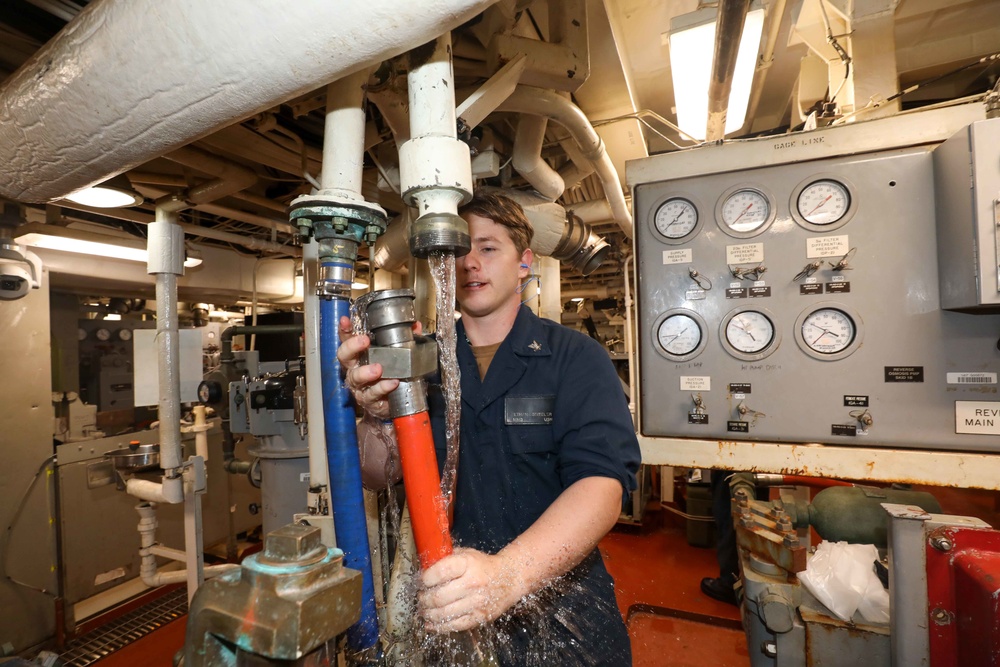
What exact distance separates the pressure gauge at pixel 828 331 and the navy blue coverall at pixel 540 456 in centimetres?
66

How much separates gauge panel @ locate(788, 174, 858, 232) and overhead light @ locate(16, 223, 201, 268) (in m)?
2.76

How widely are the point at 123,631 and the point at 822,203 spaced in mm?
4046

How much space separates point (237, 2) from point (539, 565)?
0.90 meters

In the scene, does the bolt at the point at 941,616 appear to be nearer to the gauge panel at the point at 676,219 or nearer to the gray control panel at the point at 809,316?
the gray control panel at the point at 809,316

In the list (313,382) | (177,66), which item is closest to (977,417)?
(313,382)

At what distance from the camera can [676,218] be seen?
1.42m

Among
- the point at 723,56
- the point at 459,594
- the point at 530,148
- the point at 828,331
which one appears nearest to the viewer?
the point at 459,594

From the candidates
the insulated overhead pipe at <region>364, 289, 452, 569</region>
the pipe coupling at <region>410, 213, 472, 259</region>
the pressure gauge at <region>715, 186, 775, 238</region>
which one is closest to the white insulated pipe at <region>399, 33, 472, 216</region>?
the pipe coupling at <region>410, 213, 472, 259</region>

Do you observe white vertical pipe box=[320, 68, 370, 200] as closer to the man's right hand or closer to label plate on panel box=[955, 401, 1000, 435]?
the man's right hand

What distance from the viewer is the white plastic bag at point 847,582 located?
1170 mm

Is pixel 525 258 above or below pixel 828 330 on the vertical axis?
above

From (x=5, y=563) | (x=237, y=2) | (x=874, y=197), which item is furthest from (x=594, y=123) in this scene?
(x=5, y=563)

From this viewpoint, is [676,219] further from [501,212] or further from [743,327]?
[501,212]

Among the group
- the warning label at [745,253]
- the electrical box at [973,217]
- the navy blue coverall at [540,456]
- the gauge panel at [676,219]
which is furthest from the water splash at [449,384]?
the electrical box at [973,217]
